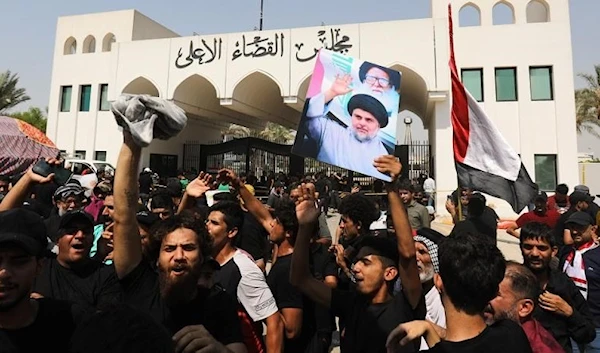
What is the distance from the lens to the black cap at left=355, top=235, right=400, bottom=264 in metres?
2.06

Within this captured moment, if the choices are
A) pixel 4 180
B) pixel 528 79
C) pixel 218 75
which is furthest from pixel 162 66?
pixel 528 79

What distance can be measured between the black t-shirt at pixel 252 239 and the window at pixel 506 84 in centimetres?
1366

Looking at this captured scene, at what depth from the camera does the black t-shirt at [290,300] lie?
238cm

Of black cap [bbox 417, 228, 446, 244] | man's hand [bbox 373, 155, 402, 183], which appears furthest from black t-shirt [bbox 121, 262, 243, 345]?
black cap [bbox 417, 228, 446, 244]

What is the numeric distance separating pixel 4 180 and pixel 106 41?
17125 mm

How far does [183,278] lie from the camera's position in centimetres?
177

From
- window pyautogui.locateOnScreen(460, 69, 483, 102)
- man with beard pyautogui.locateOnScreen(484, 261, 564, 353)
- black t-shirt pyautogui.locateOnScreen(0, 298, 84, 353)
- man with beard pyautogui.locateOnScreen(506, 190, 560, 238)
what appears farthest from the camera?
window pyautogui.locateOnScreen(460, 69, 483, 102)

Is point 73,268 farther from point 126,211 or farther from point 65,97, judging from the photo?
point 65,97

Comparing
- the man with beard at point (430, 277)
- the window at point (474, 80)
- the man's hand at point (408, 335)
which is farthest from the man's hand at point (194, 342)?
the window at point (474, 80)

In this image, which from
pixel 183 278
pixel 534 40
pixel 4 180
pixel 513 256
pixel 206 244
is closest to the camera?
pixel 183 278

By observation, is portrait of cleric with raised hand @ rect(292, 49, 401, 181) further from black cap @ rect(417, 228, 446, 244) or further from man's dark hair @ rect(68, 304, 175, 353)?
man's dark hair @ rect(68, 304, 175, 353)

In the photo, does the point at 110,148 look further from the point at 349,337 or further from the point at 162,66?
the point at 349,337

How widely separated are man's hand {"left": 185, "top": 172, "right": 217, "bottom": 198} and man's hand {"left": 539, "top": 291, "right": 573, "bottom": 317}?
2298 millimetres

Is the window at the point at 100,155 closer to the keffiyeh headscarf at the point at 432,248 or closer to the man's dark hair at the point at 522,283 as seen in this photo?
the keffiyeh headscarf at the point at 432,248
